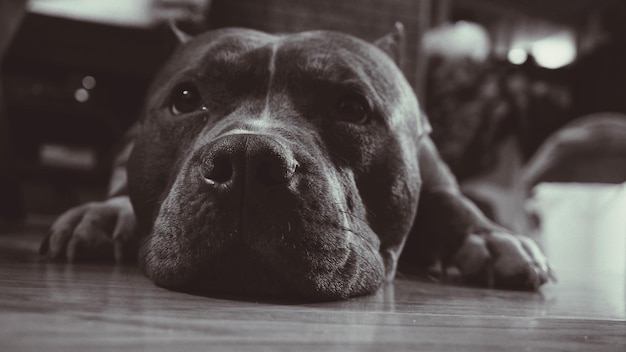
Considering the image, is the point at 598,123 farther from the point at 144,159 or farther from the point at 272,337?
the point at 272,337

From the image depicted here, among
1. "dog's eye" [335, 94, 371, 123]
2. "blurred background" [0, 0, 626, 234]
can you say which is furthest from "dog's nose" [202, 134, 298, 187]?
"blurred background" [0, 0, 626, 234]

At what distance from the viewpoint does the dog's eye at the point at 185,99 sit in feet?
5.55

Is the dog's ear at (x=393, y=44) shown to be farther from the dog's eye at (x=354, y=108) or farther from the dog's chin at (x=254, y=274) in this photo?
the dog's chin at (x=254, y=274)

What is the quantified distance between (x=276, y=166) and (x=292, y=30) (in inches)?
118

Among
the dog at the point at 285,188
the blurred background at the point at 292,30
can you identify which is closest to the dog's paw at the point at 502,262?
the dog at the point at 285,188

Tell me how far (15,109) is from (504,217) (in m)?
4.55

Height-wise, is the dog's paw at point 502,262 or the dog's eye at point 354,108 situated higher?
the dog's eye at point 354,108

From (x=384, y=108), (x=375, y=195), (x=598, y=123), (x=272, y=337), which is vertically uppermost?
(x=598, y=123)

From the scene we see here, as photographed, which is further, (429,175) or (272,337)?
(429,175)

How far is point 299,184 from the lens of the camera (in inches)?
49.6

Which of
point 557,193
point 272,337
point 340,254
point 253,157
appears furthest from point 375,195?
point 557,193

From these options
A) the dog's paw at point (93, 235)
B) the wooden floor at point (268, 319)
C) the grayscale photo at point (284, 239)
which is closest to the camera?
the wooden floor at point (268, 319)

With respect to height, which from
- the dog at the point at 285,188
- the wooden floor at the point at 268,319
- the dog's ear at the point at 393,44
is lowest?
the wooden floor at the point at 268,319

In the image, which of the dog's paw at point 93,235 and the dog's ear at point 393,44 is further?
the dog's ear at point 393,44
